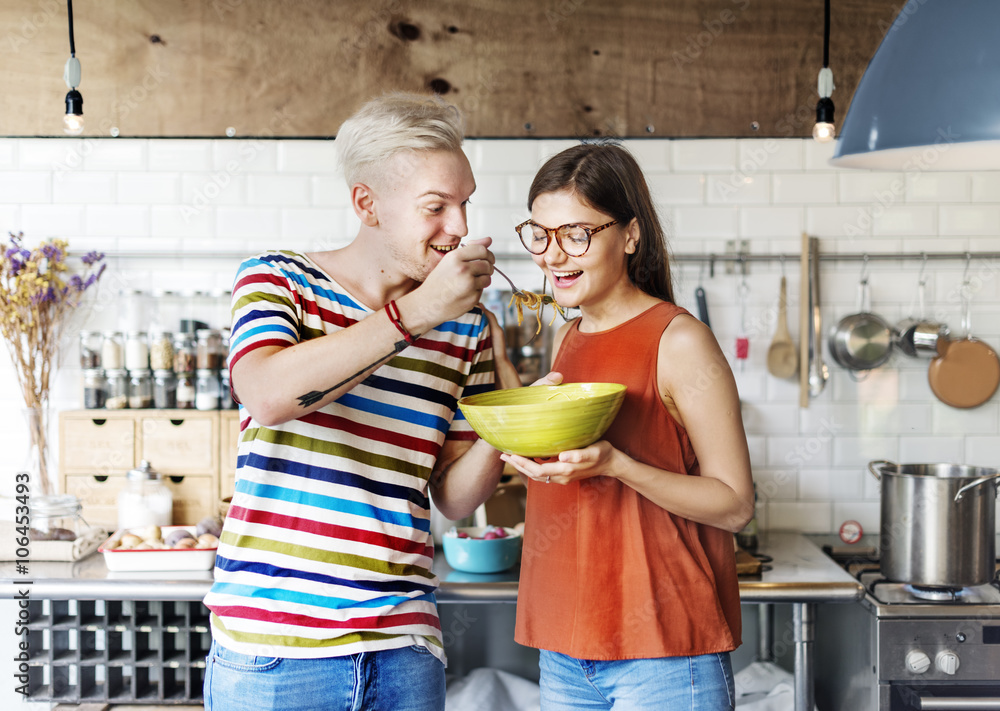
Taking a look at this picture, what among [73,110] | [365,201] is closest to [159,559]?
[73,110]

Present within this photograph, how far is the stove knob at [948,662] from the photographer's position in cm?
226

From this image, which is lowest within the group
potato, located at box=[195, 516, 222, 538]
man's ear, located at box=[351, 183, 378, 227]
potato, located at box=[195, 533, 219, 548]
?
potato, located at box=[195, 533, 219, 548]

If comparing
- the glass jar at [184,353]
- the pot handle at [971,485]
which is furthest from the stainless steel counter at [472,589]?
the glass jar at [184,353]

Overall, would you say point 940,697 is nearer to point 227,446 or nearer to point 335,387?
point 335,387

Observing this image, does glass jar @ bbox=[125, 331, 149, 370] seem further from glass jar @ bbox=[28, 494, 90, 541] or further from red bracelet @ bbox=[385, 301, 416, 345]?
red bracelet @ bbox=[385, 301, 416, 345]

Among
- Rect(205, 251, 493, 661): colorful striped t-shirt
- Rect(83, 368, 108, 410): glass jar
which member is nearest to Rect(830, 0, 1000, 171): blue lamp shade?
Rect(205, 251, 493, 661): colorful striped t-shirt

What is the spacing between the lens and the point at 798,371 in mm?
3031

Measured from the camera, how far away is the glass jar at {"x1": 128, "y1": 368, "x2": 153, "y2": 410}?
2.89 meters

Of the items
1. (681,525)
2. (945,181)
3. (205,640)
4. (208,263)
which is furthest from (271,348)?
(945,181)

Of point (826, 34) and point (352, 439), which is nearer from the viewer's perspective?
point (352, 439)

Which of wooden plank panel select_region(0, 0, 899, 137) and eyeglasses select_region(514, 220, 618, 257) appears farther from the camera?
wooden plank panel select_region(0, 0, 899, 137)

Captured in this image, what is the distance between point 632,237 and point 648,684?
786 mm

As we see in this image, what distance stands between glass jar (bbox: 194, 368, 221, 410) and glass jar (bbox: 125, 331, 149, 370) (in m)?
0.21

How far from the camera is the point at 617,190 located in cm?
153
